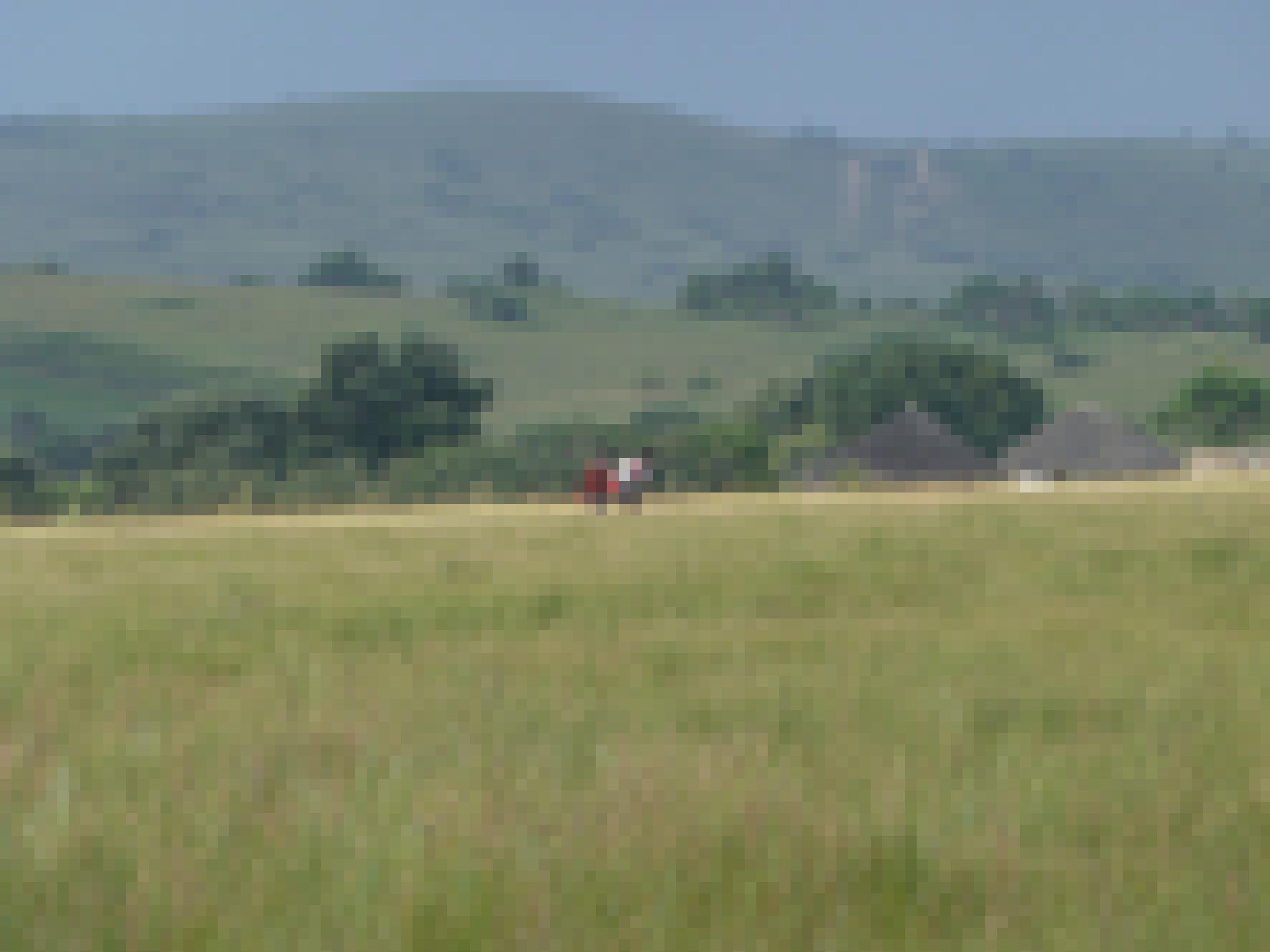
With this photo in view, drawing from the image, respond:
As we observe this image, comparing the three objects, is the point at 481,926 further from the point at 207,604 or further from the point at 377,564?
the point at 377,564

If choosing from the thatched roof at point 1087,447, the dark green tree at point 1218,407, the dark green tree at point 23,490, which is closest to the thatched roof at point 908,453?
the thatched roof at point 1087,447

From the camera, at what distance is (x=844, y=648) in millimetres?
13203

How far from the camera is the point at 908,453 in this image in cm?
12219

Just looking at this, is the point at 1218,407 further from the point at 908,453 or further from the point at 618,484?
the point at 618,484

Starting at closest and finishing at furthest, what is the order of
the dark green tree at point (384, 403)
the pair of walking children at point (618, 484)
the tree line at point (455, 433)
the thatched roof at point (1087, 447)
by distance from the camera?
the pair of walking children at point (618, 484)
the tree line at point (455, 433)
the dark green tree at point (384, 403)
the thatched roof at point (1087, 447)

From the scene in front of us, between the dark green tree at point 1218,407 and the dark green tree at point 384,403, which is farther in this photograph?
the dark green tree at point 1218,407

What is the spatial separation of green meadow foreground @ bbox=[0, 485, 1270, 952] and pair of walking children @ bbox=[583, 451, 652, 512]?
1445 cm

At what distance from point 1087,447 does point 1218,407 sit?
57729 millimetres

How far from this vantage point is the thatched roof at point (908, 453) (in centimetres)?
11844

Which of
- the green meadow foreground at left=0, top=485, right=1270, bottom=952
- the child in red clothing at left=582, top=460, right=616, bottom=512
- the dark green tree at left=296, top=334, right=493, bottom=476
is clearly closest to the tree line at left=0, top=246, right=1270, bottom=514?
the dark green tree at left=296, top=334, right=493, bottom=476

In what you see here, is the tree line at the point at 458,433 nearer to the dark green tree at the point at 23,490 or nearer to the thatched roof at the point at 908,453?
the dark green tree at the point at 23,490

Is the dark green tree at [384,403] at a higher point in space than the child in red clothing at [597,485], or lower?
higher

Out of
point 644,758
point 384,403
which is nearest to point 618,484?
point 644,758

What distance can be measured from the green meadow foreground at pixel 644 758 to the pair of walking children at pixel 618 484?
14.4 meters
